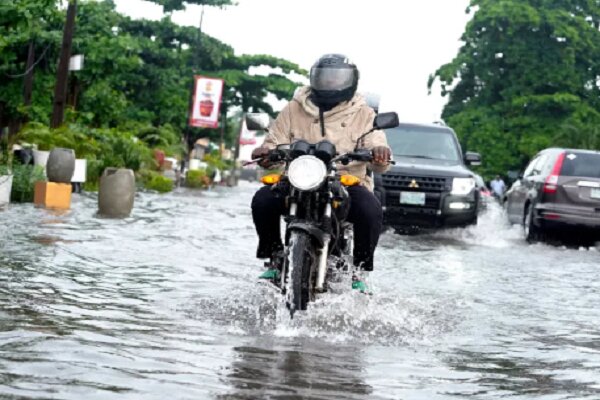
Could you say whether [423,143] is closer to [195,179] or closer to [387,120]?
[387,120]

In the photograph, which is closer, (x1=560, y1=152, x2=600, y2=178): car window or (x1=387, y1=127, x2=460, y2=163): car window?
(x1=560, y1=152, x2=600, y2=178): car window

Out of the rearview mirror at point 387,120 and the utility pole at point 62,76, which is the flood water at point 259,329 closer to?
the rearview mirror at point 387,120

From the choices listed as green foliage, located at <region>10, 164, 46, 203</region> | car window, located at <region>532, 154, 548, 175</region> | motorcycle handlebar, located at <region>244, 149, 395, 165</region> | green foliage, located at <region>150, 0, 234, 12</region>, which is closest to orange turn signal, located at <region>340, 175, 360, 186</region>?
motorcycle handlebar, located at <region>244, 149, 395, 165</region>

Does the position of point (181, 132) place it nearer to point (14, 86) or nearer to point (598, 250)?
point (14, 86)

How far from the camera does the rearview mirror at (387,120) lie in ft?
27.1

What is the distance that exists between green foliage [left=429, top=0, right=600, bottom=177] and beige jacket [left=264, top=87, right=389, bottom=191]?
2053 inches

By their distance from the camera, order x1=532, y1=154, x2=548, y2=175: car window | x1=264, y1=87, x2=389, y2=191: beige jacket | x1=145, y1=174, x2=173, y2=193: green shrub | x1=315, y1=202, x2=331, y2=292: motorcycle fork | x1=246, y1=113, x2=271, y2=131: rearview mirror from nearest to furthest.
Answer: x1=315, y1=202, x2=331, y2=292: motorcycle fork, x1=246, y1=113, x2=271, y2=131: rearview mirror, x1=264, y1=87, x2=389, y2=191: beige jacket, x1=532, y1=154, x2=548, y2=175: car window, x1=145, y1=174, x2=173, y2=193: green shrub

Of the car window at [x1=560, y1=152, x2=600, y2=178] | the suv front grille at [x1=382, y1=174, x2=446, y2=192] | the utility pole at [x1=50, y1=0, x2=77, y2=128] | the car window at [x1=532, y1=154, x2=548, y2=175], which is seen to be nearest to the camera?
the suv front grille at [x1=382, y1=174, x2=446, y2=192]

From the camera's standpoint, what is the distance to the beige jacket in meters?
8.81

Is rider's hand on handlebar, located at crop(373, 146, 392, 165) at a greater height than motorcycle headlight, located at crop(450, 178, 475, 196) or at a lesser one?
greater

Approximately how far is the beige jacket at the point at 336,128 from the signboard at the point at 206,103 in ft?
169

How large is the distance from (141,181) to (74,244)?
24.4 m

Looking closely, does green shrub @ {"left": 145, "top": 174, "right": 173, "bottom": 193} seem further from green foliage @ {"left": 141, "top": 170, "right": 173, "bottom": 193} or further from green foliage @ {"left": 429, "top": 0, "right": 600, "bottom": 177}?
green foliage @ {"left": 429, "top": 0, "right": 600, "bottom": 177}

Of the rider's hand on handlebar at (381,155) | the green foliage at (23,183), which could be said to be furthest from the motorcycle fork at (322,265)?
the green foliage at (23,183)
